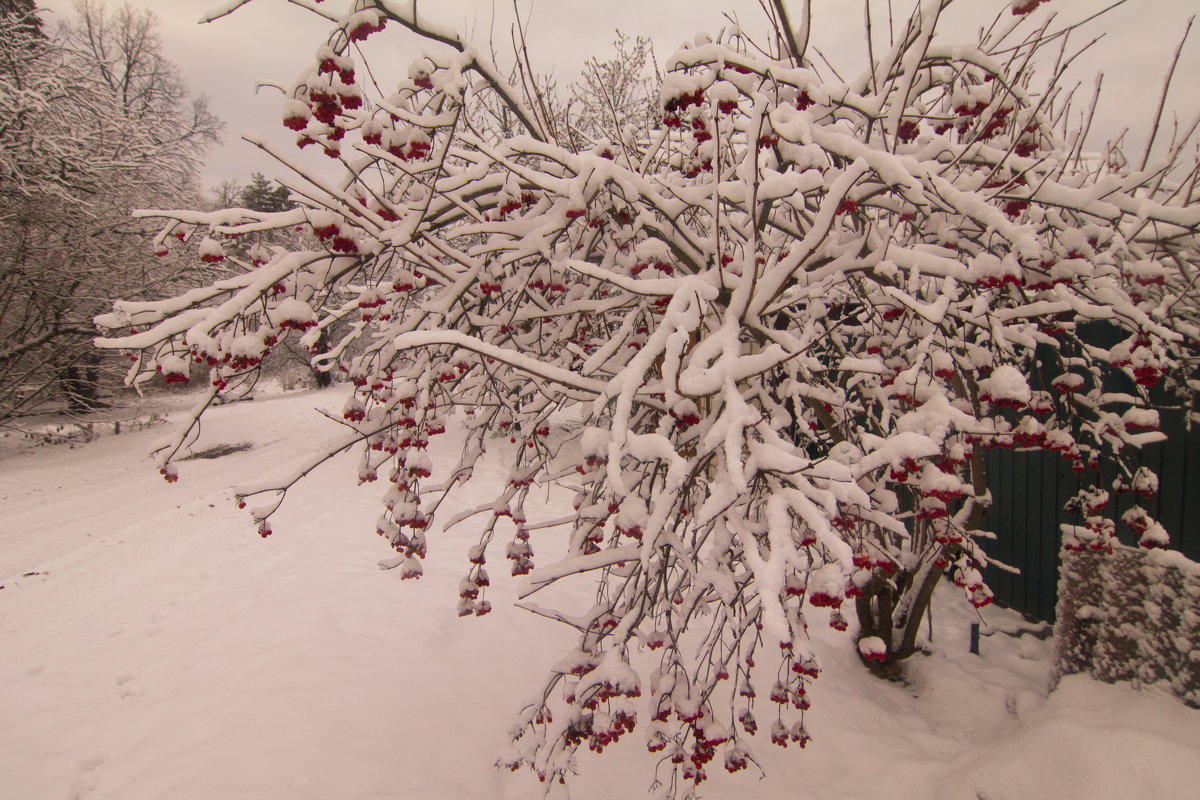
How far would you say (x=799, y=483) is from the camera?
151 centimetres

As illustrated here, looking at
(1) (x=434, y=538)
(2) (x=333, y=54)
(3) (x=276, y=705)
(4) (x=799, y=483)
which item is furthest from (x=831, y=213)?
(1) (x=434, y=538)

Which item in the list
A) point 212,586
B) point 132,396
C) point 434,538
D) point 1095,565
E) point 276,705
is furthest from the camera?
point 132,396

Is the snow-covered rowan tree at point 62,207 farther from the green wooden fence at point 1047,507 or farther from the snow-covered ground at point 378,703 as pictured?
the green wooden fence at point 1047,507

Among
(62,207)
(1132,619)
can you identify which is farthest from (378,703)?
(62,207)

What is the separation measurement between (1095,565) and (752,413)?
3095mm

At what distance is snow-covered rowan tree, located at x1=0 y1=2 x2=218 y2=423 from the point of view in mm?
9797

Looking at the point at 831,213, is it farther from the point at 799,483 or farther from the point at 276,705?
the point at 276,705

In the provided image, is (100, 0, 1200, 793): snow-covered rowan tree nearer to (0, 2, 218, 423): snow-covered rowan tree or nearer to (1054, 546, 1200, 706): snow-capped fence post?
(1054, 546, 1200, 706): snow-capped fence post

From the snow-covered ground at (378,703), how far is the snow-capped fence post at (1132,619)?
0.15 meters

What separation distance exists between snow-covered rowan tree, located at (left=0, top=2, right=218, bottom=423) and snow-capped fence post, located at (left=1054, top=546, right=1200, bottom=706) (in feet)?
39.9

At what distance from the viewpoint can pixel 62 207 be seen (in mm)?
10406

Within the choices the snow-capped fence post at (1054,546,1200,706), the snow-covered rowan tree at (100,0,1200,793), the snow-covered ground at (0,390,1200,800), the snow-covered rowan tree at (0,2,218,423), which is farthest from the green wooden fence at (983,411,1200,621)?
the snow-covered rowan tree at (0,2,218,423)

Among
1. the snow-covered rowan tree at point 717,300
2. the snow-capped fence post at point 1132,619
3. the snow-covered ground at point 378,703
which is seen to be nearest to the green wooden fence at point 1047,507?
the snow-covered ground at point 378,703

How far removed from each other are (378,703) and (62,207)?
38.3 ft
